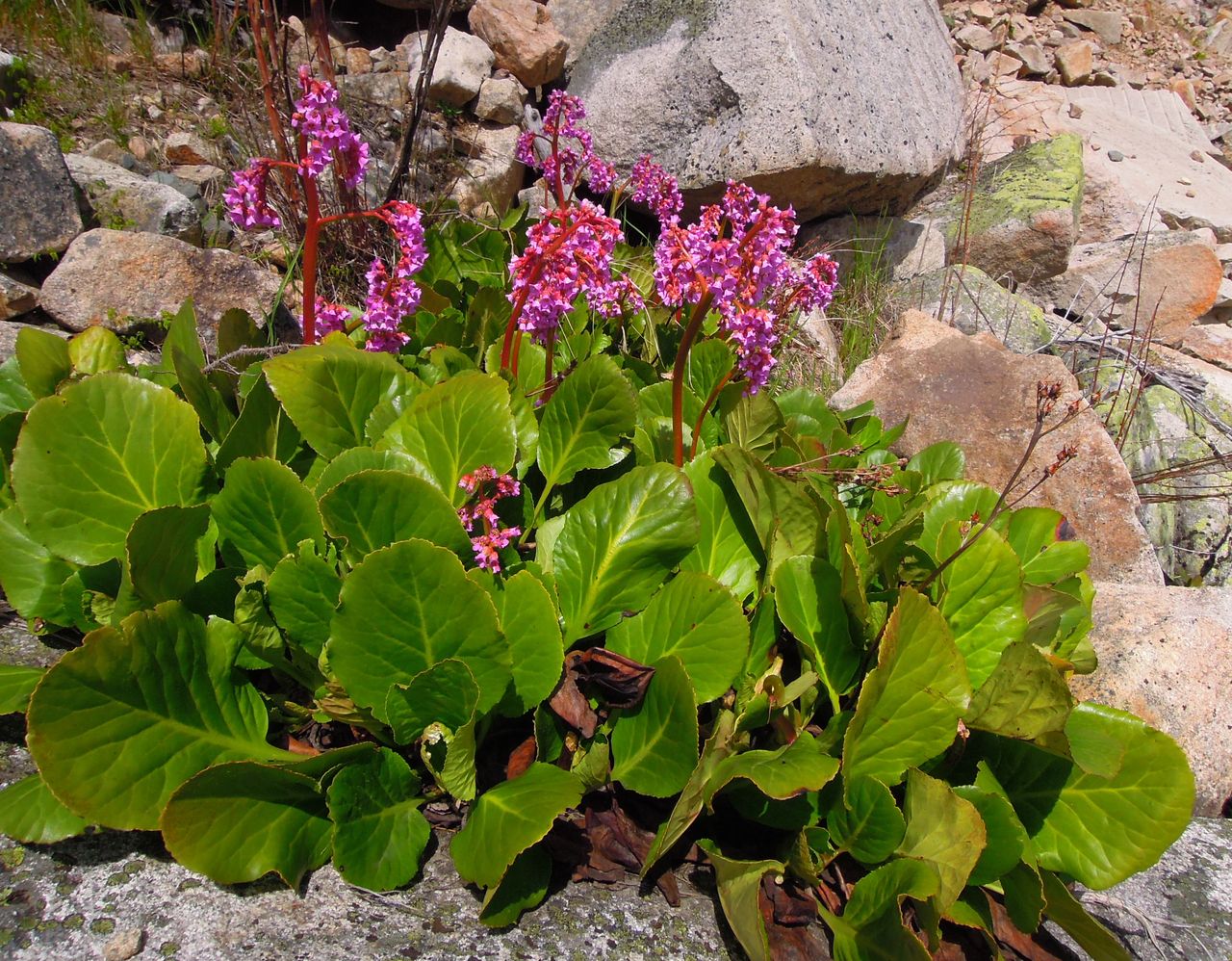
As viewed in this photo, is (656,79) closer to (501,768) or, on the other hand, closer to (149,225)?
(149,225)

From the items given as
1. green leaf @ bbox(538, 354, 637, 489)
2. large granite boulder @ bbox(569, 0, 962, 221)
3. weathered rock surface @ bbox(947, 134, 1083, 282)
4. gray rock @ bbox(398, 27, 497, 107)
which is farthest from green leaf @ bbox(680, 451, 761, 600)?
weathered rock surface @ bbox(947, 134, 1083, 282)

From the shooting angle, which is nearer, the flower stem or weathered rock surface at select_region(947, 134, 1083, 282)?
the flower stem

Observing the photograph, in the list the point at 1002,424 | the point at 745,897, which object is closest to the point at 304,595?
the point at 745,897

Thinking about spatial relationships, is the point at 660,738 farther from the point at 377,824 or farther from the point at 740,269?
the point at 740,269

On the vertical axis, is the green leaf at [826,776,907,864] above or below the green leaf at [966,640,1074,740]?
below

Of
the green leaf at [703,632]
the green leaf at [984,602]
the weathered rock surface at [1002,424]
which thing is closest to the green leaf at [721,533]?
the green leaf at [703,632]

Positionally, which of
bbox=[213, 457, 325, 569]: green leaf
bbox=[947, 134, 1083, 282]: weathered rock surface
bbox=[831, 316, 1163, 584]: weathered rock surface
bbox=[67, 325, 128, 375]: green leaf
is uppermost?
bbox=[67, 325, 128, 375]: green leaf

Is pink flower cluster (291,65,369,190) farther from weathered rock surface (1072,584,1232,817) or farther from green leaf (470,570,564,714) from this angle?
weathered rock surface (1072,584,1232,817)
